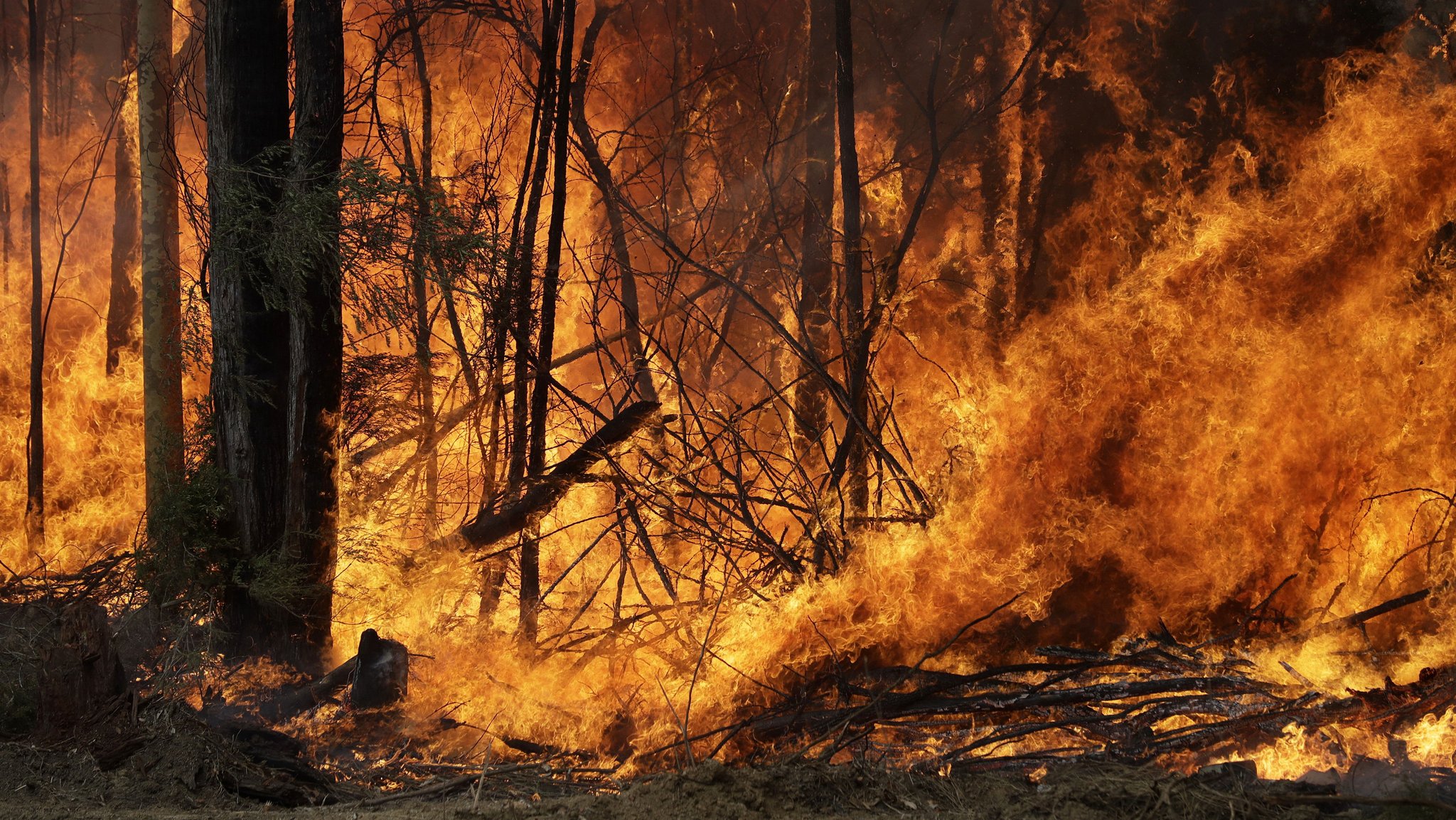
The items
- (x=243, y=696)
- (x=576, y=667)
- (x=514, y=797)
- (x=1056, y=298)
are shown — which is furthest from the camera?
(x=1056, y=298)

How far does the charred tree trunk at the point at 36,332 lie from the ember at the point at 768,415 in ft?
0.26

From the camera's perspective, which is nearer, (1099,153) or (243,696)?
(243,696)

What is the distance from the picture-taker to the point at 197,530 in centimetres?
527

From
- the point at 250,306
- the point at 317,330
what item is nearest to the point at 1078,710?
the point at 317,330

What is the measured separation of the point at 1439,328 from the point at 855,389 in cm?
375

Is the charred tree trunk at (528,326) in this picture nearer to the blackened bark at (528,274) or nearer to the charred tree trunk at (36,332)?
the blackened bark at (528,274)

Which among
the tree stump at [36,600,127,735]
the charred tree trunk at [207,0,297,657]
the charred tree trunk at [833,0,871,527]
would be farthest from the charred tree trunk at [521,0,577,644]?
the tree stump at [36,600,127,735]

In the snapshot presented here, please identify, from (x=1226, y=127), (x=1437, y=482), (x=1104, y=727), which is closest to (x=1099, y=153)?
(x=1226, y=127)

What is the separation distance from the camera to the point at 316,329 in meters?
5.33

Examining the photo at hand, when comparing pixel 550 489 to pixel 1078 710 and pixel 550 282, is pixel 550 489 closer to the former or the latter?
pixel 550 282

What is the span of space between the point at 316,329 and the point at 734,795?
355cm

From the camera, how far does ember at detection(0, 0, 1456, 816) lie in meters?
4.72

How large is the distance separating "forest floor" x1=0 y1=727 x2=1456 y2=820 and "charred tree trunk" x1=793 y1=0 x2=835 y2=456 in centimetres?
349

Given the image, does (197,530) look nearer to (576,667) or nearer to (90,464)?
(576,667)
